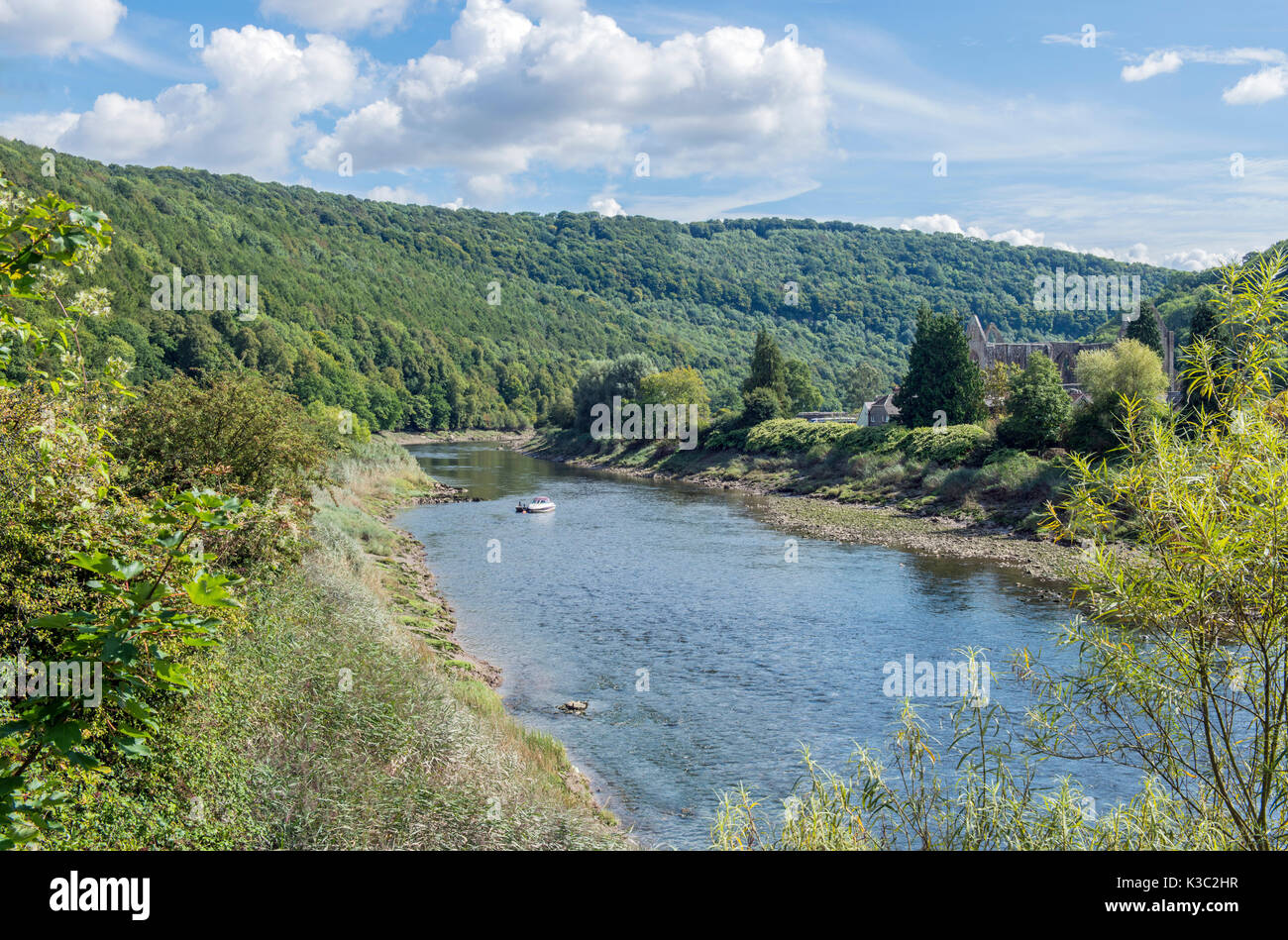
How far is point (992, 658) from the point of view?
872 inches

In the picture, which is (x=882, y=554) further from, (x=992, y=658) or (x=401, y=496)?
(x=401, y=496)

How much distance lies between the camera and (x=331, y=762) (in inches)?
431

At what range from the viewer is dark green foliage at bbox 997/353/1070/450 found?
47781 millimetres

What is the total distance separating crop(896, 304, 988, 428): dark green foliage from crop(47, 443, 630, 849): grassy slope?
4764cm

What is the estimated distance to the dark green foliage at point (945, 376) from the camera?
193 feet

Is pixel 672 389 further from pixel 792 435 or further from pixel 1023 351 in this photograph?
pixel 1023 351

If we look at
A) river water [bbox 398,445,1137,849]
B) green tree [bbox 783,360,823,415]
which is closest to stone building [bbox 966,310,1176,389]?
green tree [bbox 783,360,823,415]

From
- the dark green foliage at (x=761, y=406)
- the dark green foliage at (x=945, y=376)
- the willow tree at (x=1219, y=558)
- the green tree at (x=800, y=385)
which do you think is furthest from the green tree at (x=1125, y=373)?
the green tree at (x=800, y=385)

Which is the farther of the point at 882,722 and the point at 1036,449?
the point at 1036,449

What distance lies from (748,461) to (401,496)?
95.5ft

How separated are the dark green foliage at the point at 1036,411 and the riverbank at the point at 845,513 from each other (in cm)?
558

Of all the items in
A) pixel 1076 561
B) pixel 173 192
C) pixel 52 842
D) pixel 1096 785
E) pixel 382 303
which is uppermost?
pixel 173 192

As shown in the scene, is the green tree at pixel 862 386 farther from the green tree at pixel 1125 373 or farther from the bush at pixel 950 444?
the green tree at pixel 1125 373

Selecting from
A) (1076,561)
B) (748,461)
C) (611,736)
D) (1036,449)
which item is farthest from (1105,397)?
(1076,561)
